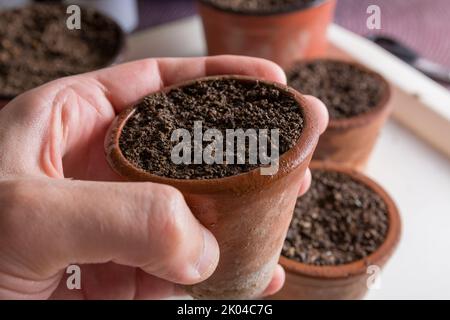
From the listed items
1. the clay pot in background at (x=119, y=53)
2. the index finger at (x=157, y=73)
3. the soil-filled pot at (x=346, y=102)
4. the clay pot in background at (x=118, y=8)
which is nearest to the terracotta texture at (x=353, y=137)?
the soil-filled pot at (x=346, y=102)

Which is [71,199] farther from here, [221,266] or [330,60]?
[330,60]

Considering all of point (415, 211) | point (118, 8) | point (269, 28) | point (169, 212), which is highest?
point (169, 212)

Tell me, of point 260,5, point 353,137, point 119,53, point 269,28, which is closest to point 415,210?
point 353,137

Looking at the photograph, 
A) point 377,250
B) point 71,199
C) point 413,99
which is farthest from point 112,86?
point 413,99

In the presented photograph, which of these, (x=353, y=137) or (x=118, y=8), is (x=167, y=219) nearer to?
(x=353, y=137)

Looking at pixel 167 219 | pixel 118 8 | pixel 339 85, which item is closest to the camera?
pixel 167 219

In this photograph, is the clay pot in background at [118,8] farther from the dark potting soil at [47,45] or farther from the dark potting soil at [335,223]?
the dark potting soil at [335,223]
